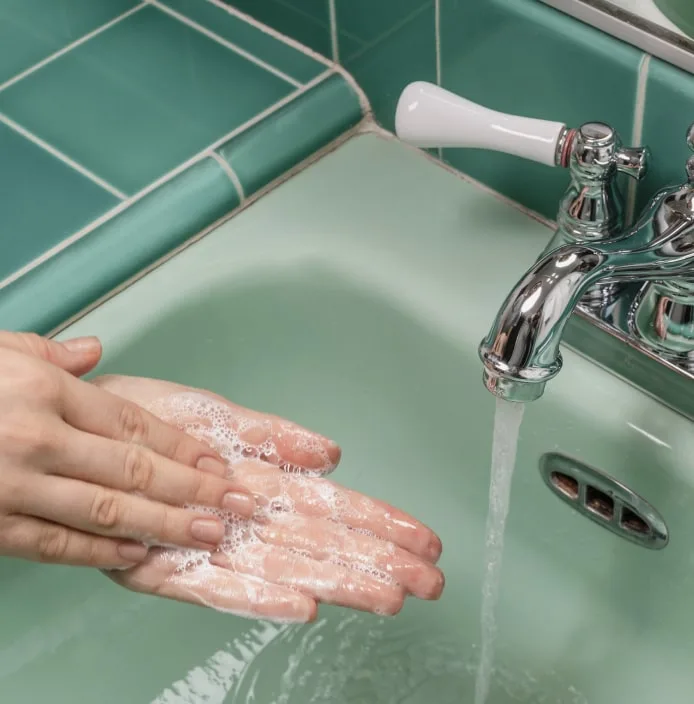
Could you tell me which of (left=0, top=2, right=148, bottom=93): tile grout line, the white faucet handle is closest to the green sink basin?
the white faucet handle

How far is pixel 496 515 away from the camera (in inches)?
26.1

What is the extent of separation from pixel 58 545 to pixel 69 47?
1.62ft

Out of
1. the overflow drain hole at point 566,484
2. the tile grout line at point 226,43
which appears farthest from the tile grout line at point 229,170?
the overflow drain hole at point 566,484

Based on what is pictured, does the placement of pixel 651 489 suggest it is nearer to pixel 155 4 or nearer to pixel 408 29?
pixel 408 29

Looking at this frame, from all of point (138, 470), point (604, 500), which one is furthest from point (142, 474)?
point (604, 500)

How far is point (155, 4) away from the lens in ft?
3.00

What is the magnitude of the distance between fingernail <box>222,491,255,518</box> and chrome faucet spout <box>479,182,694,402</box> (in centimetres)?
17

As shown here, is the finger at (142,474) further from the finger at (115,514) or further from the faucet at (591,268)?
the faucet at (591,268)

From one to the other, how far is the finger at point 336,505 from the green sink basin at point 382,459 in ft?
0.43

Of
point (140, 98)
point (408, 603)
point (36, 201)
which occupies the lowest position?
point (408, 603)

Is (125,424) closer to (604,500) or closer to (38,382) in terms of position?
(38,382)

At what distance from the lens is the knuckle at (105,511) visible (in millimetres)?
562

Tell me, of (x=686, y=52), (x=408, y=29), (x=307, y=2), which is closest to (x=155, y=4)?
(x=307, y=2)

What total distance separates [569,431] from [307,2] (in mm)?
393
